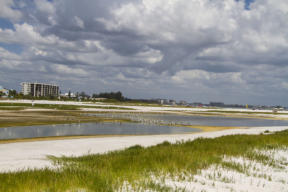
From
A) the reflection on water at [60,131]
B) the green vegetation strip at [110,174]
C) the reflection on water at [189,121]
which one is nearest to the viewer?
the green vegetation strip at [110,174]

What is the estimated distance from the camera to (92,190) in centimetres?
623

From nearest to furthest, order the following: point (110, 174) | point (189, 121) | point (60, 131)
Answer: point (110, 174), point (60, 131), point (189, 121)

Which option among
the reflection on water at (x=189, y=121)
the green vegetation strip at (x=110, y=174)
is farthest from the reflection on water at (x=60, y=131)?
the green vegetation strip at (x=110, y=174)

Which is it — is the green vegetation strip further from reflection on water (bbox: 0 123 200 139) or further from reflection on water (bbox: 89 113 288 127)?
reflection on water (bbox: 89 113 288 127)

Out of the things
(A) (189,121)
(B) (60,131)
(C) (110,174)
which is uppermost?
(C) (110,174)

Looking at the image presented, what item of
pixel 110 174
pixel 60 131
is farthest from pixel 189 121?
pixel 110 174

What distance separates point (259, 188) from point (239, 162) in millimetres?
2949

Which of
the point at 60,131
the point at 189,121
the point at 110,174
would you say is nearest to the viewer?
the point at 110,174

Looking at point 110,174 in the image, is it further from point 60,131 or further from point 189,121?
point 189,121

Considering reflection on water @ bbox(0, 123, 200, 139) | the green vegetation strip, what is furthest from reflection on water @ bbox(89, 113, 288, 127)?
the green vegetation strip

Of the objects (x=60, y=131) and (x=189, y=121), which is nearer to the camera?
(x=60, y=131)

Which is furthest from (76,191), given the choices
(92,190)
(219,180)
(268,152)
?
(268,152)

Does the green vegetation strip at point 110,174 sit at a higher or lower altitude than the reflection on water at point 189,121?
higher

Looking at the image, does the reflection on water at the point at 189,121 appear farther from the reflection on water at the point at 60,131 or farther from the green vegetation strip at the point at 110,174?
the green vegetation strip at the point at 110,174
